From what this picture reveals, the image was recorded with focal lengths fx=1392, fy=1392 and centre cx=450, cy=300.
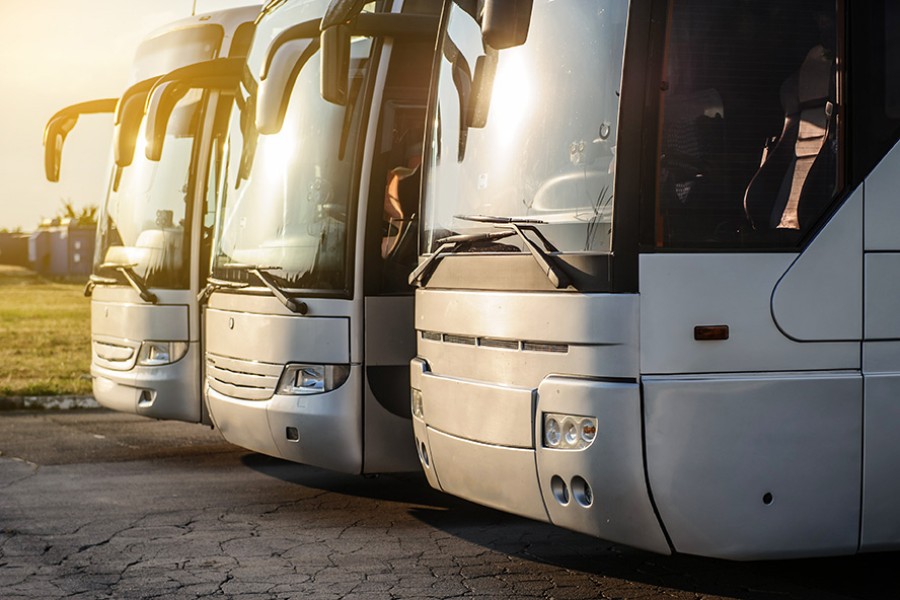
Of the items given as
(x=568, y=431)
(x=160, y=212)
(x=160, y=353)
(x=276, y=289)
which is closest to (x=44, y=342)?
(x=160, y=212)

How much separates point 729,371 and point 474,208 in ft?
5.07

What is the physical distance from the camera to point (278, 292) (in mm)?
7895

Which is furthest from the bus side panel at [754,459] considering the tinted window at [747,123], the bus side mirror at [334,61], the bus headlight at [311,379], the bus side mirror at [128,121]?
the bus side mirror at [128,121]

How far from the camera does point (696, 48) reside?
541cm

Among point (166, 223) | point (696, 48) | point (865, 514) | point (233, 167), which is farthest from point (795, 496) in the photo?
point (166, 223)

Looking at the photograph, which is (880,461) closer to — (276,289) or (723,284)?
(723,284)

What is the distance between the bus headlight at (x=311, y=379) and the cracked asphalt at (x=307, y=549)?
2.44ft

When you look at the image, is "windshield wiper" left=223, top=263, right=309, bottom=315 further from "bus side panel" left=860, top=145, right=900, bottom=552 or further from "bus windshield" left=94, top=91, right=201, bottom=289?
"bus side panel" left=860, top=145, right=900, bottom=552

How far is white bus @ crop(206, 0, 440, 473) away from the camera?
24.9 ft

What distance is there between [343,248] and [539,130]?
2.09 meters

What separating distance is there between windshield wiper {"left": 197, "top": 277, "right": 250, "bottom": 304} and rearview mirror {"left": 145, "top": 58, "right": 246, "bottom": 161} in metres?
0.90

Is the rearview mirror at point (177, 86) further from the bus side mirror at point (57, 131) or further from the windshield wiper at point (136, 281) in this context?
the bus side mirror at point (57, 131)

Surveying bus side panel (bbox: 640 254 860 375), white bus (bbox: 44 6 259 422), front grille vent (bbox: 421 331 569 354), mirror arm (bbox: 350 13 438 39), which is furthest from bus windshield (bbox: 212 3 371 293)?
bus side panel (bbox: 640 254 860 375)

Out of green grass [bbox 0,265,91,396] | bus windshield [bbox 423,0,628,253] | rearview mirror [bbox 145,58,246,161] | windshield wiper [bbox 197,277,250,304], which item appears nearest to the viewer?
bus windshield [bbox 423,0,628,253]
